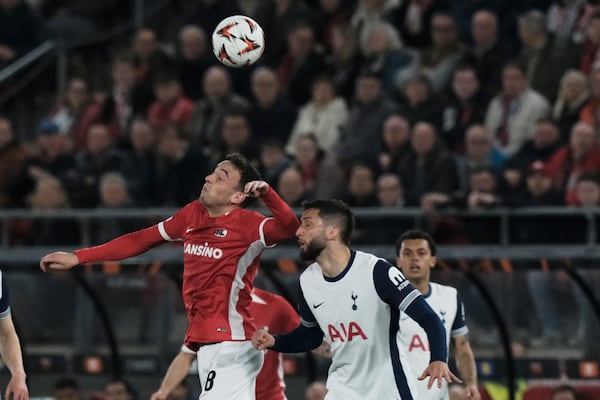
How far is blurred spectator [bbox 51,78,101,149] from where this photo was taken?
1625 centimetres

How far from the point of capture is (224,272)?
895 centimetres

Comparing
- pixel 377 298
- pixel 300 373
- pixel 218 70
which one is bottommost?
pixel 300 373

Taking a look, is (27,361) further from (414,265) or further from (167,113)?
(414,265)

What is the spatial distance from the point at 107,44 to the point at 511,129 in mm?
6216

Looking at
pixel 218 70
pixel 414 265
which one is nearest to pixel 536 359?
pixel 414 265

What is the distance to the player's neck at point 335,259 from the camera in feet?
28.2

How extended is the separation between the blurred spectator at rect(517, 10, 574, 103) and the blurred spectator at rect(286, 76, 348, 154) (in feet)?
6.03

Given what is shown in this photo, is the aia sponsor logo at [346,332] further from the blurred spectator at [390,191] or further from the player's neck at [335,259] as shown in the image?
the blurred spectator at [390,191]

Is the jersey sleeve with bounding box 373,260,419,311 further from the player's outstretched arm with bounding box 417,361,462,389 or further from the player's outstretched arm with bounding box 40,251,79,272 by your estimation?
the player's outstretched arm with bounding box 40,251,79,272

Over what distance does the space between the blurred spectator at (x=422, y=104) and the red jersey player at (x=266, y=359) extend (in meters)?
4.20

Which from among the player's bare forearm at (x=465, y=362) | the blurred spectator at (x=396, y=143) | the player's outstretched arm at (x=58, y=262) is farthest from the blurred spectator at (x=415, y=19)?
the player's outstretched arm at (x=58, y=262)

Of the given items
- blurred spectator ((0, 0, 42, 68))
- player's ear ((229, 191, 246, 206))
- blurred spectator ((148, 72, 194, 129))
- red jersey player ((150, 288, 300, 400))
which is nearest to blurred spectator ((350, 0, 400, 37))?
blurred spectator ((148, 72, 194, 129))

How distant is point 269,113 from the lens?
1479cm

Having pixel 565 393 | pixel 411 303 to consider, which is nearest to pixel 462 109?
pixel 565 393
